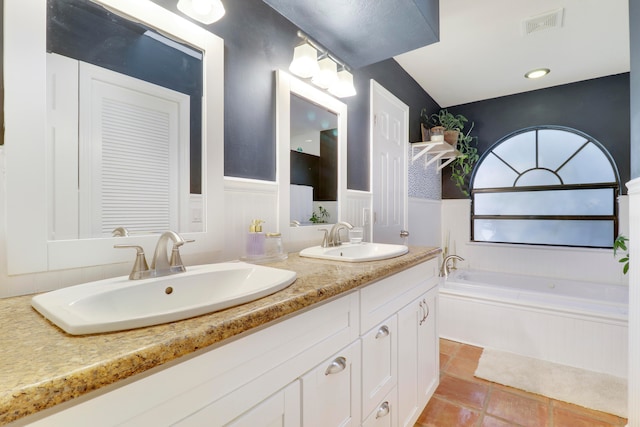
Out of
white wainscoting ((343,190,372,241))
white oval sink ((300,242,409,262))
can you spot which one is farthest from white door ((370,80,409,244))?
white oval sink ((300,242,409,262))

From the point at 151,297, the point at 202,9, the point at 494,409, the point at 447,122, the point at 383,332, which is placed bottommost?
the point at 494,409

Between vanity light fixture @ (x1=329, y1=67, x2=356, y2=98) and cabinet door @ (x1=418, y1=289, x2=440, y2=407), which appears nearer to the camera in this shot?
cabinet door @ (x1=418, y1=289, x2=440, y2=407)

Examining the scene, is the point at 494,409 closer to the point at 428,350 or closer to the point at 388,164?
the point at 428,350

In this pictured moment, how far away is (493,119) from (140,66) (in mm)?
3710

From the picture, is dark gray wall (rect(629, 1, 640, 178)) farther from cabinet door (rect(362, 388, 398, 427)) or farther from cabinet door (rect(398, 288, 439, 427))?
cabinet door (rect(362, 388, 398, 427))

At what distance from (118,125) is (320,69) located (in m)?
1.15

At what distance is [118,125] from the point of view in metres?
0.98

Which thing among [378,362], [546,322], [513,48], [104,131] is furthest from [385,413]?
[513,48]

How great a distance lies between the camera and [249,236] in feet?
4.21

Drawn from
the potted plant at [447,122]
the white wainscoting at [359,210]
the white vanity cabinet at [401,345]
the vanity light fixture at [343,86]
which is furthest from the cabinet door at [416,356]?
the potted plant at [447,122]

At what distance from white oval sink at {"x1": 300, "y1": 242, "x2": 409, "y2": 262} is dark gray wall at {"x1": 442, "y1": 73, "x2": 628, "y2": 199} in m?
2.64

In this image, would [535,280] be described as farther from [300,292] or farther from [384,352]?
[300,292]

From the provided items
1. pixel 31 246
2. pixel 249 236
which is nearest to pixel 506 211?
pixel 249 236

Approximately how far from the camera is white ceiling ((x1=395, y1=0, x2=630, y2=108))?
1.99m
